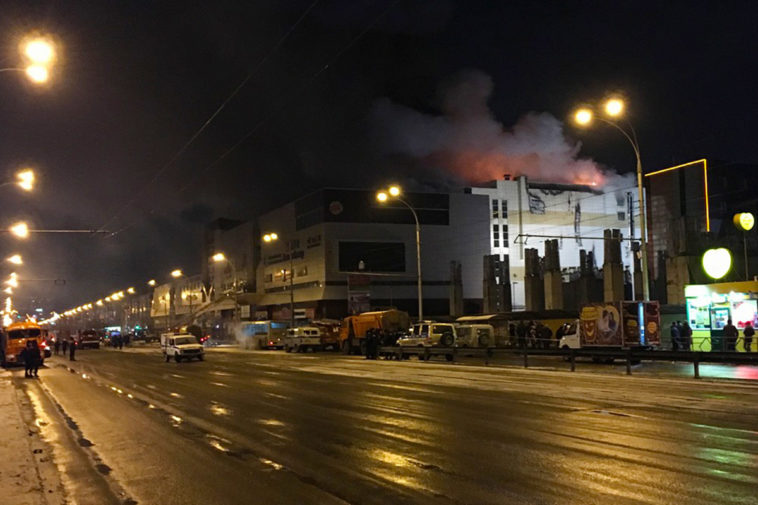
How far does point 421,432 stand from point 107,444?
5.06m

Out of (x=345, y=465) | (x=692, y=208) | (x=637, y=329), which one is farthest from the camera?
(x=692, y=208)

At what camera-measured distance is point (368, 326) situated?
4619 centimetres

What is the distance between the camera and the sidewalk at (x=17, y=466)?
Result: 7.84m

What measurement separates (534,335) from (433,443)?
31272 millimetres

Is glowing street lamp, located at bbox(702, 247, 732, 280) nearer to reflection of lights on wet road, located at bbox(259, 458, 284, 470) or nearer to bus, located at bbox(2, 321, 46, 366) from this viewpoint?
reflection of lights on wet road, located at bbox(259, 458, 284, 470)

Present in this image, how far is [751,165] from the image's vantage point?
205 ft

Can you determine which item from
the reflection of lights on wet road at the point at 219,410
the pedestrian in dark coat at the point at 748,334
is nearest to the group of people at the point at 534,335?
the pedestrian in dark coat at the point at 748,334

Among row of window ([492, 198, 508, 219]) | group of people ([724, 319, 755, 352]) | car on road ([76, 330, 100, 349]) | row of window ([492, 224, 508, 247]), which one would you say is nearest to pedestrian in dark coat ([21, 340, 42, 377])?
group of people ([724, 319, 755, 352])

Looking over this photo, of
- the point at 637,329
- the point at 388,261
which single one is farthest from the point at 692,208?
the point at 388,261

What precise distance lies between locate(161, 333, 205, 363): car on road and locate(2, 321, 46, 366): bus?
269 inches

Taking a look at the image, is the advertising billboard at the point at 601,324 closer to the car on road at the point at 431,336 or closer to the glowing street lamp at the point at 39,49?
the car on road at the point at 431,336

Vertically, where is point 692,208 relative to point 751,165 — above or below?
below

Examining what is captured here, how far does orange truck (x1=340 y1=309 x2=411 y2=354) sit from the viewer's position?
4494cm

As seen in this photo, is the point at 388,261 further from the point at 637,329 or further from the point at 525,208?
the point at 637,329
